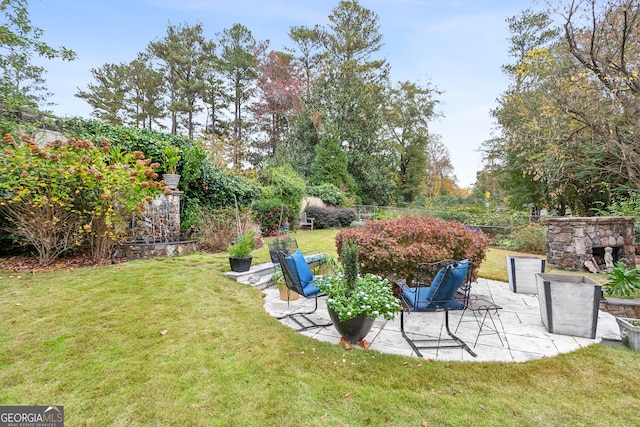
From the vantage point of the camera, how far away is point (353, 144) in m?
18.6

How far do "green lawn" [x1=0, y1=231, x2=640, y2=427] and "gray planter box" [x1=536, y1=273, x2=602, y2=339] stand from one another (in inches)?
11.5

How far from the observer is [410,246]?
12.8 ft

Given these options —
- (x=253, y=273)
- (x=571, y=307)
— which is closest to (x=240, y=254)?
(x=253, y=273)

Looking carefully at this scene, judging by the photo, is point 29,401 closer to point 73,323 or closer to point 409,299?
point 73,323

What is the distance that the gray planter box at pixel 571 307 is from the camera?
2.88m

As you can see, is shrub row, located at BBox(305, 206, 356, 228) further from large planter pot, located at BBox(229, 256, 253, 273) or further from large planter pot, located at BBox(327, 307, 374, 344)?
large planter pot, located at BBox(327, 307, 374, 344)

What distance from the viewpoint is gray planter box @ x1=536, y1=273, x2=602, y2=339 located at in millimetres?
2881

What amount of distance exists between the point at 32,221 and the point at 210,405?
4.62 metres

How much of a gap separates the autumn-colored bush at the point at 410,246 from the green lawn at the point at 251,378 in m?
1.48

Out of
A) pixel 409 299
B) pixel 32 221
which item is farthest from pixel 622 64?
pixel 32 221

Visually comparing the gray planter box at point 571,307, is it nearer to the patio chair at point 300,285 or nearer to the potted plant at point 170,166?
the patio chair at point 300,285

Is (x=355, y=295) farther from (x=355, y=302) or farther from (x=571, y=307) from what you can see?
(x=571, y=307)

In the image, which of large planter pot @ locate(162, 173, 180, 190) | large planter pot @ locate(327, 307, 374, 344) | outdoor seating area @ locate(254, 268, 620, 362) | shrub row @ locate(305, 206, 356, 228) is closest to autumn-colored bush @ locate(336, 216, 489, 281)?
Answer: outdoor seating area @ locate(254, 268, 620, 362)

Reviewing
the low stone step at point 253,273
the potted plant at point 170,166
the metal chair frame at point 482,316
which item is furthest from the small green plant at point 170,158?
the metal chair frame at point 482,316
